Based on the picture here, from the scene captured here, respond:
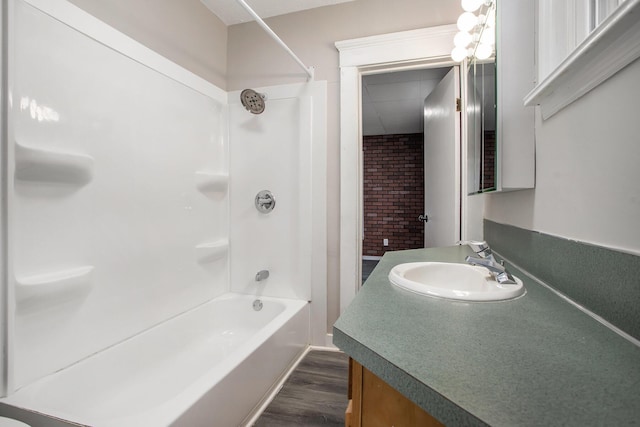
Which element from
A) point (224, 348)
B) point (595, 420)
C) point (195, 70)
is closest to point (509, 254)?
point (595, 420)

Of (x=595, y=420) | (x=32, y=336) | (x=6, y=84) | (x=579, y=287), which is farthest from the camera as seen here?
(x=32, y=336)

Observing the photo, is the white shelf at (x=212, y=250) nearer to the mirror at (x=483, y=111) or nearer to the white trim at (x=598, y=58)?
the mirror at (x=483, y=111)

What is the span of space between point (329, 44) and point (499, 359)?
7.32ft

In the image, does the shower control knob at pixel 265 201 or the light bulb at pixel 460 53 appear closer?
the light bulb at pixel 460 53

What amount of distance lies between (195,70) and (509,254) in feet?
7.17

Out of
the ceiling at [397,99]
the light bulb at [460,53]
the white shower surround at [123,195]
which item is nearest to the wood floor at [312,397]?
the white shower surround at [123,195]

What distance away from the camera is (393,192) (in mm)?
5430

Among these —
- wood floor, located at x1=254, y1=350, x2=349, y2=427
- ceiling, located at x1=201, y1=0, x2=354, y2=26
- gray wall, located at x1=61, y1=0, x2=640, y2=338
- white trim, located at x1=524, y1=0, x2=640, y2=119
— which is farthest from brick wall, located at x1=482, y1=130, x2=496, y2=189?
ceiling, located at x1=201, y1=0, x2=354, y2=26

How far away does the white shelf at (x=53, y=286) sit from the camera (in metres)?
1.07

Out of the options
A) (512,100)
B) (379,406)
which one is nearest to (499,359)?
(379,406)

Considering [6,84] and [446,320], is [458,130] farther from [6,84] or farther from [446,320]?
[6,84]

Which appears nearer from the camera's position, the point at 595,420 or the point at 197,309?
the point at 595,420

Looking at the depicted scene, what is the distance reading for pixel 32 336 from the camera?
43.7 inches

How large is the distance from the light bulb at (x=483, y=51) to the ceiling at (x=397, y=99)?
4.99 feet
